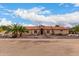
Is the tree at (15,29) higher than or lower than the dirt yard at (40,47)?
higher

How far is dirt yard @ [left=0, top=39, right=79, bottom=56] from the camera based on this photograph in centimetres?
2206

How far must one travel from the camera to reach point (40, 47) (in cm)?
2209

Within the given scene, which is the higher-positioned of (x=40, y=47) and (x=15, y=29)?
(x=15, y=29)

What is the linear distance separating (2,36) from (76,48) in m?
0.85

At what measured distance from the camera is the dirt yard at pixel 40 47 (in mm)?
22062

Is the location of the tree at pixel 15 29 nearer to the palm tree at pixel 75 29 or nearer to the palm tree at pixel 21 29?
the palm tree at pixel 21 29

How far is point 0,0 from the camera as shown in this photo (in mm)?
22078

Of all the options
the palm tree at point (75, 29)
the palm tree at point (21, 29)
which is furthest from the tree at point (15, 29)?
the palm tree at point (75, 29)

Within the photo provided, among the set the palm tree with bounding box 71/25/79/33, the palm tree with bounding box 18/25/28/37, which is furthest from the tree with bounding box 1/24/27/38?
the palm tree with bounding box 71/25/79/33

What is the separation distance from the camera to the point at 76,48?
22062 millimetres

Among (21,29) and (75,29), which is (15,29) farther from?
(75,29)

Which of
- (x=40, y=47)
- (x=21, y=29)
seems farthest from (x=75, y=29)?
(x=21, y=29)

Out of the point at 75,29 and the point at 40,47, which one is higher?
the point at 75,29

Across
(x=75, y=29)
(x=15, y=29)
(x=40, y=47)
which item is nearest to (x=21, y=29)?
(x=15, y=29)
